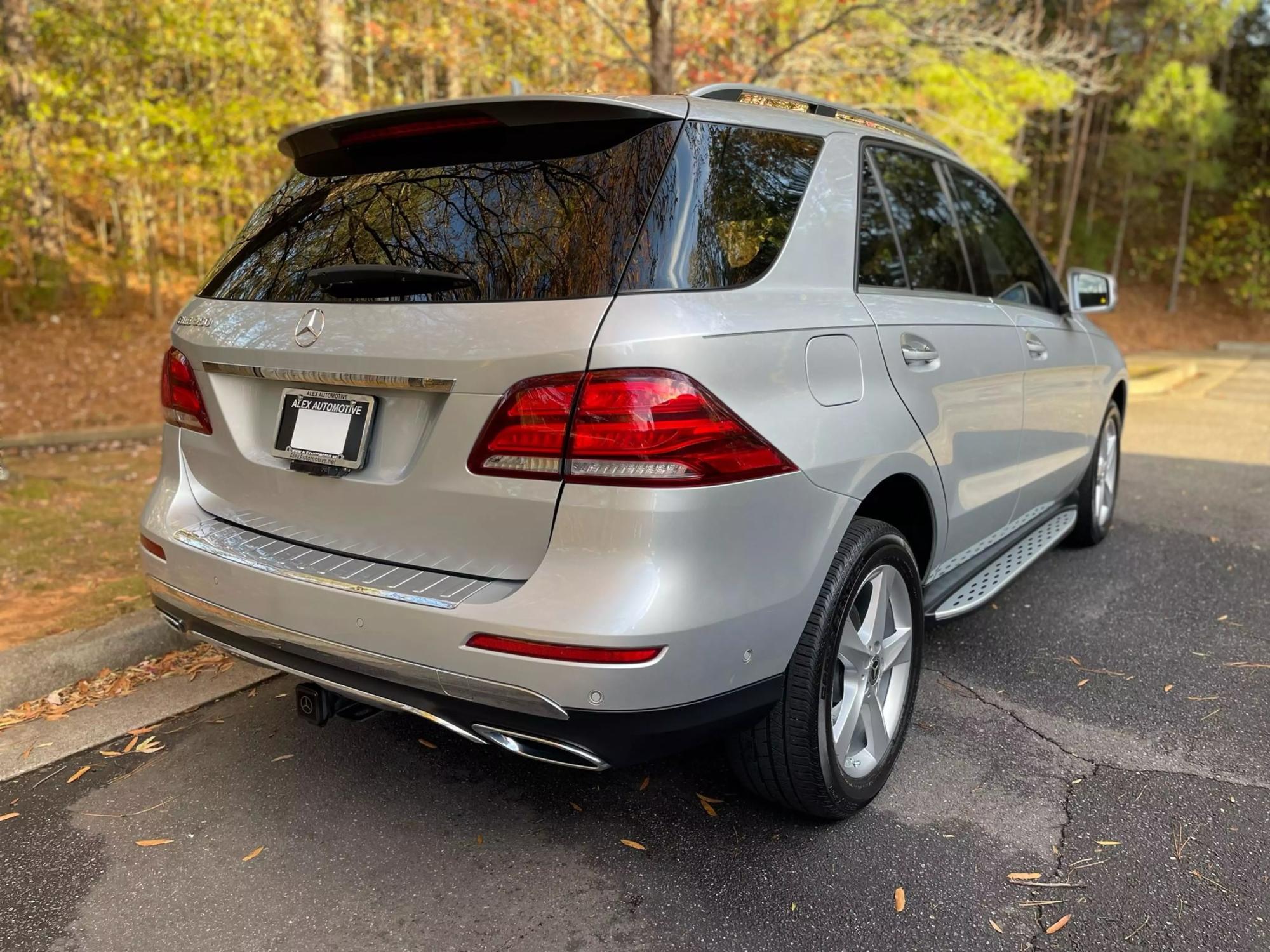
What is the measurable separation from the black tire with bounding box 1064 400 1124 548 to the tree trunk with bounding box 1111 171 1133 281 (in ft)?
69.5

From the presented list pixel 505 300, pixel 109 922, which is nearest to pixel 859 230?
pixel 505 300

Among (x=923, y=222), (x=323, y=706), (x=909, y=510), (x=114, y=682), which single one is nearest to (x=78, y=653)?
(x=114, y=682)

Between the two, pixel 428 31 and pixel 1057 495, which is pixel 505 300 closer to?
pixel 1057 495

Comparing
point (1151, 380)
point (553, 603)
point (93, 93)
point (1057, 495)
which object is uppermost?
point (93, 93)

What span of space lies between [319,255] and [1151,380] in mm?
12234

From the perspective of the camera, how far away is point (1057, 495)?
4359 millimetres

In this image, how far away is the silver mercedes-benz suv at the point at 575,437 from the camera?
193cm

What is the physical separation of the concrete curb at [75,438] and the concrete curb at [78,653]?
506 centimetres

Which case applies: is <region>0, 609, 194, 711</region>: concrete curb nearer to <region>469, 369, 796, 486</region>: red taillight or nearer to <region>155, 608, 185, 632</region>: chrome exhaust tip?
<region>155, 608, 185, 632</region>: chrome exhaust tip

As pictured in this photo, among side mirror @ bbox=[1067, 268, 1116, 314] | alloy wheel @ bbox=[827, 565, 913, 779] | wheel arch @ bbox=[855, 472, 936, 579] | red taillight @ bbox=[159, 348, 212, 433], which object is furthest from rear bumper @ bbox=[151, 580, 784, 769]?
side mirror @ bbox=[1067, 268, 1116, 314]

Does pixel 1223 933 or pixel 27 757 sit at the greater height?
pixel 1223 933

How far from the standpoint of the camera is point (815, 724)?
7.50 feet

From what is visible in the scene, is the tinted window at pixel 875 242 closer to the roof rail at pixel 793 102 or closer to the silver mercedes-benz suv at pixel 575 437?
the silver mercedes-benz suv at pixel 575 437

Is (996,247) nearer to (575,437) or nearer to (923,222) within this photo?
(923,222)
